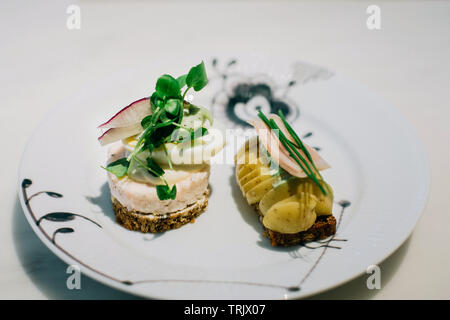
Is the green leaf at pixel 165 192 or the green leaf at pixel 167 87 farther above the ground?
the green leaf at pixel 167 87

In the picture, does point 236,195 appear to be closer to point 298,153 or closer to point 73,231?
point 298,153

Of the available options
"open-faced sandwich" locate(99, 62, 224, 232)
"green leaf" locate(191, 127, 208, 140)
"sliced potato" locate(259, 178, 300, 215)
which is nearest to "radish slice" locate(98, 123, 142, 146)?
"open-faced sandwich" locate(99, 62, 224, 232)

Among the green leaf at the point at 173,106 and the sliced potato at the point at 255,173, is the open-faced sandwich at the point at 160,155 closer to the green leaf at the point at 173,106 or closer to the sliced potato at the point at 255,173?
the green leaf at the point at 173,106

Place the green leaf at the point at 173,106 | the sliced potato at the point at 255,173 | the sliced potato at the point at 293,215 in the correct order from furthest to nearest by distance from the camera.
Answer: the sliced potato at the point at 255,173 < the green leaf at the point at 173,106 < the sliced potato at the point at 293,215

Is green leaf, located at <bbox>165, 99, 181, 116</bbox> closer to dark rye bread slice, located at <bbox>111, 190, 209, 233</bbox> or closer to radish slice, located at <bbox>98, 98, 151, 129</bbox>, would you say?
radish slice, located at <bbox>98, 98, 151, 129</bbox>

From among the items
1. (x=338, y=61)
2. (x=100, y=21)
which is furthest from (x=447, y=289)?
(x=100, y=21)

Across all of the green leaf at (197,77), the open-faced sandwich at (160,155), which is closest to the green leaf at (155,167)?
the open-faced sandwich at (160,155)
